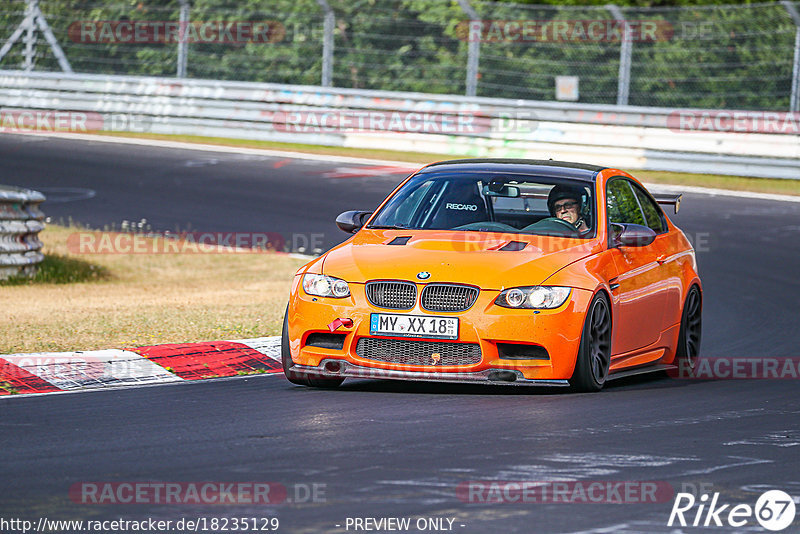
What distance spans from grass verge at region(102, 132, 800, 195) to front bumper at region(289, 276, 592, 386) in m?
14.2

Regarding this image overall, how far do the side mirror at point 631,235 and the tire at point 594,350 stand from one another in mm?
602

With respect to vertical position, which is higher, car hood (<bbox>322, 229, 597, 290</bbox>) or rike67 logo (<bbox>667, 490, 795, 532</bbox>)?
car hood (<bbox>322, 229, 597, 290</bbox>)

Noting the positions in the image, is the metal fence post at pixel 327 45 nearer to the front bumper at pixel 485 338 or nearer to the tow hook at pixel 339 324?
the front bumper at pixel 485 338

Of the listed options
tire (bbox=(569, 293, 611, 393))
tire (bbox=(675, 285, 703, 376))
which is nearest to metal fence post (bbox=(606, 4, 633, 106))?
tire (bbox=(675, 285, 703, 376))

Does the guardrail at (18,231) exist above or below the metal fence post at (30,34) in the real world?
below

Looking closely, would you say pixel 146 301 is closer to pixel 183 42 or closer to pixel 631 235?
pixel 631 235

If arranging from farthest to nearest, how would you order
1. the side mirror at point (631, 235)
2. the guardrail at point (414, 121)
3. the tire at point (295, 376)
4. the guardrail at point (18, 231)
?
1. the guardrail at point (414, 121)
2. the guardrail at point (18, 231)
3. the side mirror at point (631, 235)
4. the tire at point (295, 376)

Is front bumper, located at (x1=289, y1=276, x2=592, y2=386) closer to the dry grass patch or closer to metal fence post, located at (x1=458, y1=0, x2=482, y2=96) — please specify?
the dry grass patch

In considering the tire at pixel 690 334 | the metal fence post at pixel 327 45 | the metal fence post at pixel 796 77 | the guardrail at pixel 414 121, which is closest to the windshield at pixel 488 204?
the tire at pixel 690 334

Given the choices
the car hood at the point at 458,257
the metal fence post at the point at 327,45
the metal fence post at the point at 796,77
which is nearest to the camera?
the car hood at the point at 458,257

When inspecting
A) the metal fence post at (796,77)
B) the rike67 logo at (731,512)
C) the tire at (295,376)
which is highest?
the metal fence post at (796,77)

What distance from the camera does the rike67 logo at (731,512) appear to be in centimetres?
548

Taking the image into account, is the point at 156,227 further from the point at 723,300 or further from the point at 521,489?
the point at 521,489

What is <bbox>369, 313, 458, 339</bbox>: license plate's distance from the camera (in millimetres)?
8203
